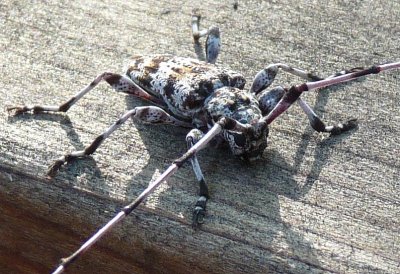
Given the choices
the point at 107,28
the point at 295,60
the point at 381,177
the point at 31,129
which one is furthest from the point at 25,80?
the point at 381,177

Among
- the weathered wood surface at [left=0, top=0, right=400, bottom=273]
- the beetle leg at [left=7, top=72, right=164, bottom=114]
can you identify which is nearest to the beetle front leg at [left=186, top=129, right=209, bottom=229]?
the weathered wood surface at [left=0, top=0, right=400, bottom=273]

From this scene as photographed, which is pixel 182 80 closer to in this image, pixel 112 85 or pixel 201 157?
pixel 112 85

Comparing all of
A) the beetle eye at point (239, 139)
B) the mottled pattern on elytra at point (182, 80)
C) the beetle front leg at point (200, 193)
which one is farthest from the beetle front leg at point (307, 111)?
the beetle front leg at point (200, 193)

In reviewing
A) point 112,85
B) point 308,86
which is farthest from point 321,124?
point 112,85

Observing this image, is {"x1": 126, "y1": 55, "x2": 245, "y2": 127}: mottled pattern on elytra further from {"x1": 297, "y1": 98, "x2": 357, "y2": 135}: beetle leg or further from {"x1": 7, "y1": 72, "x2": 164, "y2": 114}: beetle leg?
{"x1": 297, "y1": 98, "x2": 357, "y2": 135}: beetle leg

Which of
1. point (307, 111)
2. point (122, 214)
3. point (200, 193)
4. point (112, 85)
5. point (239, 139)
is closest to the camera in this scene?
point (122, 214)
